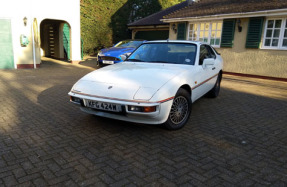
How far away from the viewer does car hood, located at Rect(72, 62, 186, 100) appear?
3383mm

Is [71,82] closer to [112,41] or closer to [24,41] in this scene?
[24,41]

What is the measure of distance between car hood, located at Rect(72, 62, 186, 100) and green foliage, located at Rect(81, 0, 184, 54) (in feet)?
50.6

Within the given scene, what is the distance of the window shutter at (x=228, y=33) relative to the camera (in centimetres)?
1111

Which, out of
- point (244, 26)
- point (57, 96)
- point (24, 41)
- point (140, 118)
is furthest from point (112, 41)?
point (140, 118)

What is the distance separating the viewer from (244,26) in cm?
1080

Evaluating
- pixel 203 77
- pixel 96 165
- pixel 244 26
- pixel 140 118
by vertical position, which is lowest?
pixel 96 165

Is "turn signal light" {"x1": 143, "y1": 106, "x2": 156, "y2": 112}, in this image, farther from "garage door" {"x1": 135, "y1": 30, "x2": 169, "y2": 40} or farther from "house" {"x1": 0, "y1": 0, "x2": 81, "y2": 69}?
"garage door" {"x1": 135, "y1": 30, "x2": 169, "y2": 40}

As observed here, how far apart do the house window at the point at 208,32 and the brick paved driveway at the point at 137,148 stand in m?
7.27

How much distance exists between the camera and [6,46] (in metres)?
10.7

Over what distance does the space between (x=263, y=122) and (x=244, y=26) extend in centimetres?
762

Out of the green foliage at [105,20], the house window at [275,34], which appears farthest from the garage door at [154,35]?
the house window at [275,34]

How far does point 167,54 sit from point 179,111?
1395 millimetres

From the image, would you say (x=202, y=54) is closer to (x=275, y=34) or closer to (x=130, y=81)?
(x=130, y=81)

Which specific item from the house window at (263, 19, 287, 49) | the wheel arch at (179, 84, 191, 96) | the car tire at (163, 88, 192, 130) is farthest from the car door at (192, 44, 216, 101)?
the house window at (263, 19, 287, 49)
